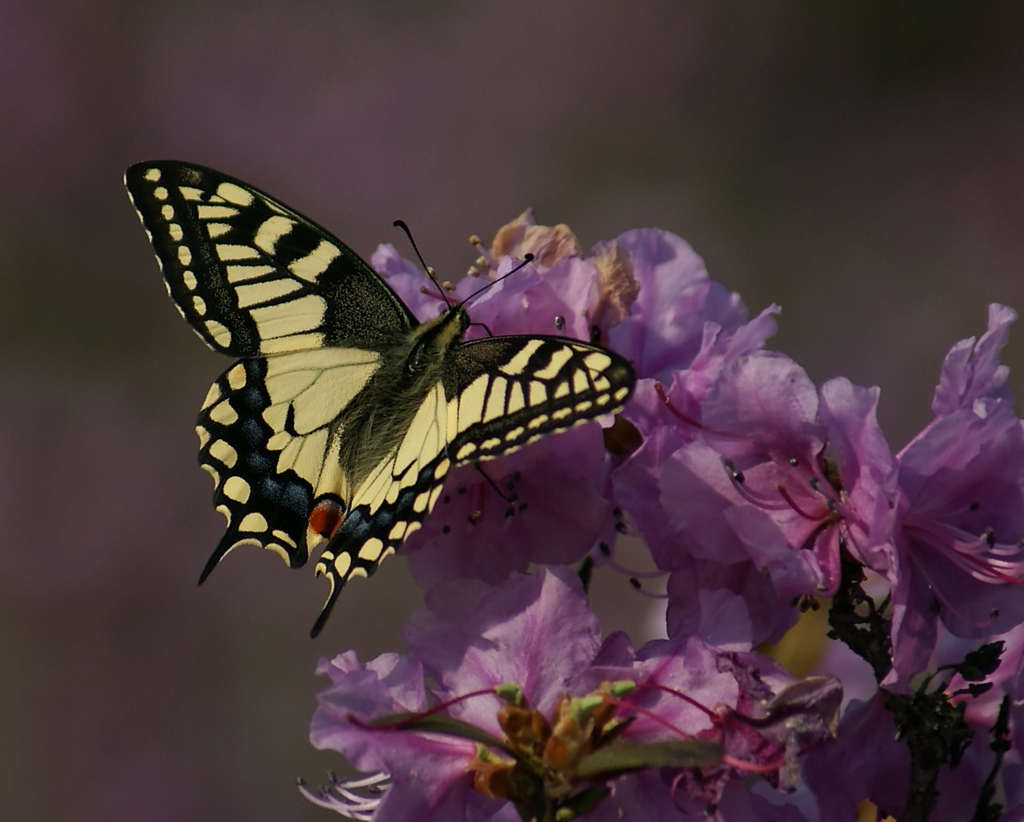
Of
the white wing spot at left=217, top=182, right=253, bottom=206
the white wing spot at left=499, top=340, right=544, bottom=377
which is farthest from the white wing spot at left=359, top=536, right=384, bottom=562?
the white wing spot at left=217, top=182, right=253, bottom=206

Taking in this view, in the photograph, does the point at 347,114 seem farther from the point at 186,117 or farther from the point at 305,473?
the point at 305,473

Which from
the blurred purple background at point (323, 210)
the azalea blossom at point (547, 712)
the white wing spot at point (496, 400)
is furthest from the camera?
the blurred purple background at point (323, 210)

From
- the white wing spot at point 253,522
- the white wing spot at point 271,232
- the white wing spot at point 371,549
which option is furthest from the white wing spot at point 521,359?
the white wing spot at point 271,232

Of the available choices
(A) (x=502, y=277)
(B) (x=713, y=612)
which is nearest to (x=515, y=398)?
(A) (x=502, y=277)

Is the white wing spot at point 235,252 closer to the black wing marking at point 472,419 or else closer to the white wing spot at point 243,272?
the white wing spot at point 243,272

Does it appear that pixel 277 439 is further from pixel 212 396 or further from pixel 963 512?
pixel 963 512

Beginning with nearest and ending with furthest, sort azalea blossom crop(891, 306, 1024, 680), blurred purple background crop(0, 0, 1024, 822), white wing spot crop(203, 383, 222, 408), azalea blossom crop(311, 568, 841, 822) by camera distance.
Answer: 1. azalea blossom crop(311, 568, 841, 822)
2. azalea blossom crop(891, 306, 1024, 680)
3. white wing spot crop(203, 383, 222, 408)
4. blurred purple background crop(0, 0, 1024, 822)

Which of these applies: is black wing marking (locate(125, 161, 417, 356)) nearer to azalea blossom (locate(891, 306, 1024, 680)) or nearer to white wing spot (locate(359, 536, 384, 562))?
white wing spot (locate(359, 536, 384, 562))
